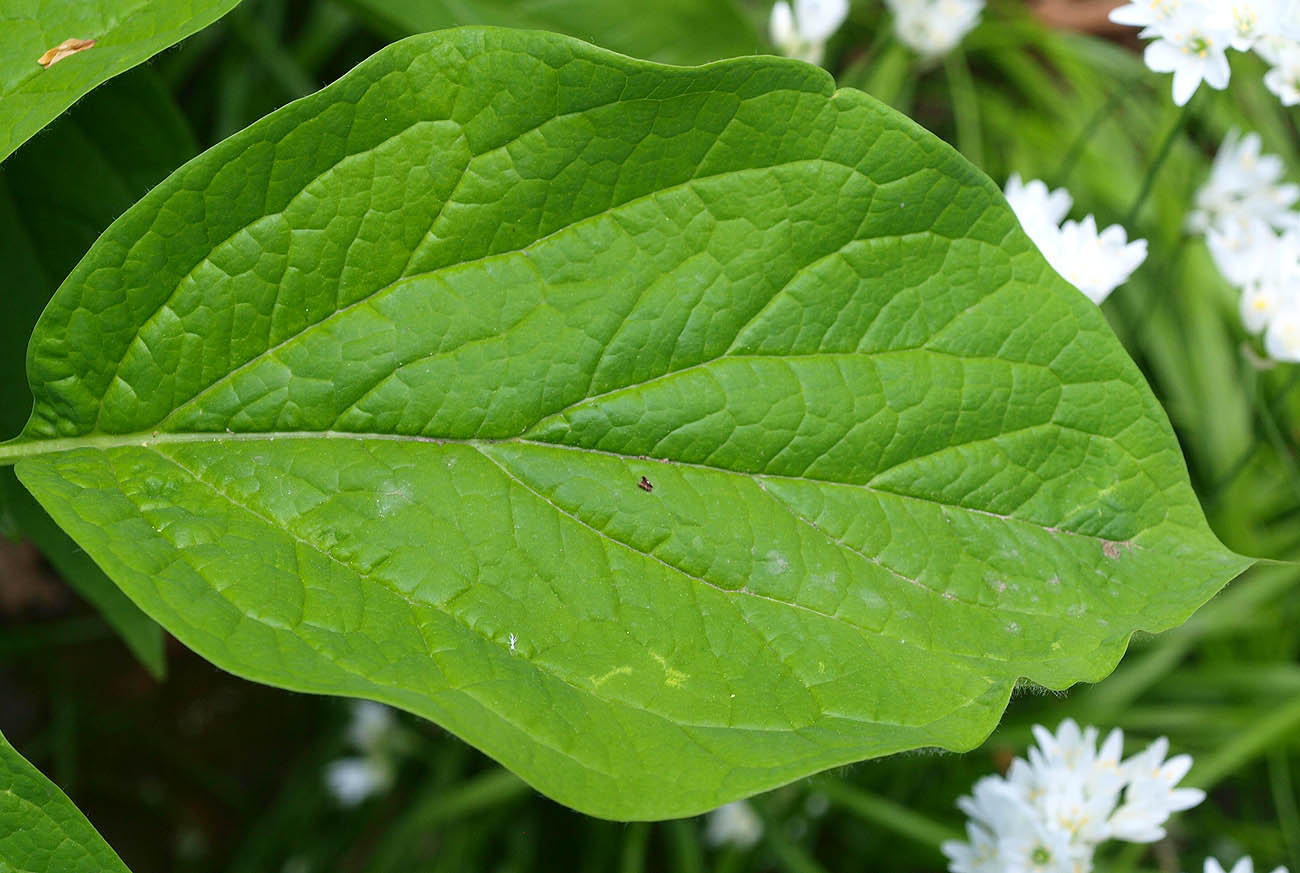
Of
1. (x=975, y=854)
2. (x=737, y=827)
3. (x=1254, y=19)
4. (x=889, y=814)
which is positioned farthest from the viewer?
(x=737, y=827)

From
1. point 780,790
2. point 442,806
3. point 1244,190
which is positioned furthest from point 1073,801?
point 1244,190

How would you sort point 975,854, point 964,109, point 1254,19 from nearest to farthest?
1. point 1254,19
2. point 975,854
3. point 964,109

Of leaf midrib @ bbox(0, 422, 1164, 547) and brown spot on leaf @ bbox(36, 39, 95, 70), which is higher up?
brown spot on leaf @ bbox(36, 39, 95, 70)

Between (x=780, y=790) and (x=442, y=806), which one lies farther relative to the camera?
(x=780, y=790)

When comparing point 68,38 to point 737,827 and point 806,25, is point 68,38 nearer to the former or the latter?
point 806,25

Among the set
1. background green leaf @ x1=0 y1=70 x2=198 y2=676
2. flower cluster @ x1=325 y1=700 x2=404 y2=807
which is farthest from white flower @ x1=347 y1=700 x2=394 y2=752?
background green leaf @ x1=0 y1=70 x2=198 y2=676

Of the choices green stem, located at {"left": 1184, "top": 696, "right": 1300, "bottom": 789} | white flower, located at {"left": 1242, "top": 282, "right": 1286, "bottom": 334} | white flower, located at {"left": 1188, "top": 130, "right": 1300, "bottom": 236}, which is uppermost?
white flower, located at {"left": 1242, "top": 282, "right": 1286, "bottom": 334}

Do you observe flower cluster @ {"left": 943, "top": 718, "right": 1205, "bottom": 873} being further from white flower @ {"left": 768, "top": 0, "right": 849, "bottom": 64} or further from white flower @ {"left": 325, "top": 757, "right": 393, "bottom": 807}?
white flower @ {"left": 325, "top": 757, "right": 393, "bottom": 807}
